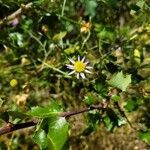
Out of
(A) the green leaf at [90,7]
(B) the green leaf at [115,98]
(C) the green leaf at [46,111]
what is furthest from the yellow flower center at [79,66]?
(C) the green leaf at [46,111]

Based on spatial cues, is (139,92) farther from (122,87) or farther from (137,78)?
(122,87)

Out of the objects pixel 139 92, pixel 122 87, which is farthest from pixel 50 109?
pixel 139 92

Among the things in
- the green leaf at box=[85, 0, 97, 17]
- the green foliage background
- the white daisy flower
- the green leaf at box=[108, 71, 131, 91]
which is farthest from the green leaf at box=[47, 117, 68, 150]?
the white daisy flower

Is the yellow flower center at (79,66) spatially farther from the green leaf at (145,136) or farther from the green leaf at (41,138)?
the green leaf at (41,138)

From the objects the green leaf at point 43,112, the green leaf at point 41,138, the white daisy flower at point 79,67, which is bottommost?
the green leaf at point 41,138

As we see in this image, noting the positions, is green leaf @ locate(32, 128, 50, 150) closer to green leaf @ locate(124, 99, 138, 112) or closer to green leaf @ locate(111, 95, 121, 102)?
green leaf @ locate(111, 95, 121, 102)

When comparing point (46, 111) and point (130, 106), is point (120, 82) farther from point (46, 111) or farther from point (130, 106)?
point (46, 111)
